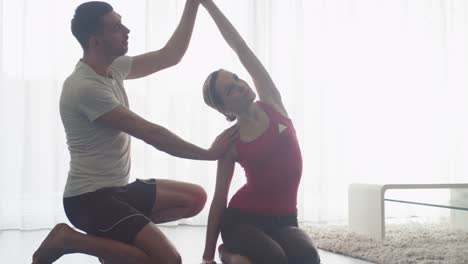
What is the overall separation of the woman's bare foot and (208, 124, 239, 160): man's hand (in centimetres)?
38

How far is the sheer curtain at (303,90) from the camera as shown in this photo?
10.9ft

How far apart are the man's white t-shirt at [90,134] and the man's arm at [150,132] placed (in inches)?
1.3

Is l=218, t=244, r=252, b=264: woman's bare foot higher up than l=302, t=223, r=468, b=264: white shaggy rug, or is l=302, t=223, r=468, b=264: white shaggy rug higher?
l=218, t=244, r=252, b=264: woman's bare foot

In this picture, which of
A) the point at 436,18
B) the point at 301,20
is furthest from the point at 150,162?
the point at 436,18

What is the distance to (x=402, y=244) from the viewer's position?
2.76 meters

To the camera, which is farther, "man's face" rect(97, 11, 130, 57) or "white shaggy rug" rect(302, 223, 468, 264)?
"white shaggy rug" rect(302, 223, 468, 264)

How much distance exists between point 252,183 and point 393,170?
94.5 inches

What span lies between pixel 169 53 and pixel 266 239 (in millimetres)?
854

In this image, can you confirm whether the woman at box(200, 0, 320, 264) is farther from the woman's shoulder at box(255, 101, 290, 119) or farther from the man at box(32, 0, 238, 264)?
the man at box(32, 0, 238, 264)

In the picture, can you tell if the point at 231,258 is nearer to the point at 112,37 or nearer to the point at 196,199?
the point at 196,199

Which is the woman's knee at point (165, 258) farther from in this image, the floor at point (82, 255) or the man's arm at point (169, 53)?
the man's arm at point (169, 53)

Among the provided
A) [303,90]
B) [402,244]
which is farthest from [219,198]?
[303,90]

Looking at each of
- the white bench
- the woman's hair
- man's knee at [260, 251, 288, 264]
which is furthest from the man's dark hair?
the white bench

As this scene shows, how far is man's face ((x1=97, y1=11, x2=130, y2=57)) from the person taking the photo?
188 centimetres
